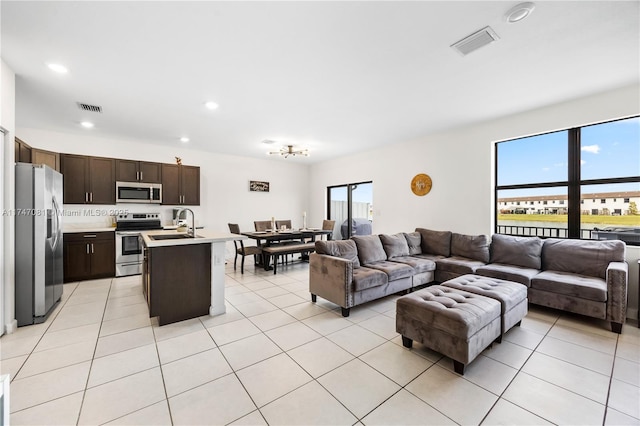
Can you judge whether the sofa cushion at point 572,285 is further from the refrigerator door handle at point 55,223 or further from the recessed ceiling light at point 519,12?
the refrigerator door handle at point 55,223

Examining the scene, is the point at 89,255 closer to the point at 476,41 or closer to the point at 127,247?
the point at 127,247

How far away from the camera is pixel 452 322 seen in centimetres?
202

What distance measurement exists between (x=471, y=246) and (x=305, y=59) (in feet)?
12.2

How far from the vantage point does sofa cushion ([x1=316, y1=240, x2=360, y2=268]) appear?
351 cm

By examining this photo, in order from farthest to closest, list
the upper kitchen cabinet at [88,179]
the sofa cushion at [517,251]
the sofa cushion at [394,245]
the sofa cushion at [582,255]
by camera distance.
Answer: the upper kitchen cabinet at [88,179] → the sofa cushion at [394,245] → the sofa cushion at [517,251] → the sofa cushion at [582,255]

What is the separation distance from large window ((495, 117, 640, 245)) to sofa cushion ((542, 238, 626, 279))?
44 centimetres

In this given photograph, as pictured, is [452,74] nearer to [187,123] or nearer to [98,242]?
[187,123]

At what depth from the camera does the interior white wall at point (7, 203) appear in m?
2.54

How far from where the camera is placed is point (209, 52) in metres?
2.41

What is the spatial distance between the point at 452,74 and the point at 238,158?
5.48 m

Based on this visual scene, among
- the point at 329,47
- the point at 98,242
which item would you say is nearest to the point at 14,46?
the point at 329,47

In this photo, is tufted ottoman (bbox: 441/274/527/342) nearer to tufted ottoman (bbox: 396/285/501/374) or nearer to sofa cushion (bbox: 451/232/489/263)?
tufted ottoman (bbox: 396/285/501/374)

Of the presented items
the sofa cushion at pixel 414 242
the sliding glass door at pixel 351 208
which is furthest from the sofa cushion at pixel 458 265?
the sliding glass door at pixel 351 208

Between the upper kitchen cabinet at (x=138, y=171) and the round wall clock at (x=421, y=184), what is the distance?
5.37 meters
